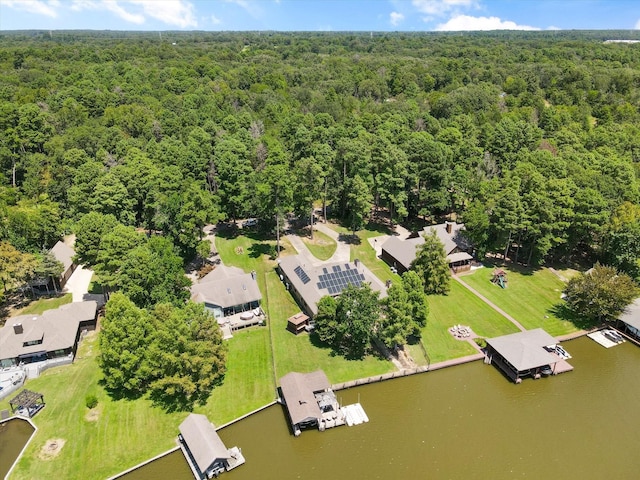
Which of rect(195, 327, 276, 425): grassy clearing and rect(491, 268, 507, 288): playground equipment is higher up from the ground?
rect(491, 268, 507, 288): playground equipment

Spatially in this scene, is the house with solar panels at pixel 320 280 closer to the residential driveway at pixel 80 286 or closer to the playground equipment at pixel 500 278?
the playground equipment at pixel 500 278

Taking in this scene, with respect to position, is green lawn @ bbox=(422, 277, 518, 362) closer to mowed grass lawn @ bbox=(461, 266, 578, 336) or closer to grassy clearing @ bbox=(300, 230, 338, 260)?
mowed grass lawn @ bbox=(461, 266, 578, 336)

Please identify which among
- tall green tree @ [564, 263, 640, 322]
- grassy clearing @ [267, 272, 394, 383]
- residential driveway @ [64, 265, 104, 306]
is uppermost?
tall green tree @ [564, 263, 640, 322]

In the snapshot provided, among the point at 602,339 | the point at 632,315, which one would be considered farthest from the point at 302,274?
the point at 632,315

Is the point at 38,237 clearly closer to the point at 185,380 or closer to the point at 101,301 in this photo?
the point at 101,301

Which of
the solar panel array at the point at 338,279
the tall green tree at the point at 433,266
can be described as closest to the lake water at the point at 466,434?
the tall green tree at the point at 433,266

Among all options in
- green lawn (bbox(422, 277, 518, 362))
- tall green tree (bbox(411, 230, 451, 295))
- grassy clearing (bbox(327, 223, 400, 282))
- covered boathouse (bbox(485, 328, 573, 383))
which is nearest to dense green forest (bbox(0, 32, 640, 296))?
grassy clearing (bbox(327, 223, 400, 282))

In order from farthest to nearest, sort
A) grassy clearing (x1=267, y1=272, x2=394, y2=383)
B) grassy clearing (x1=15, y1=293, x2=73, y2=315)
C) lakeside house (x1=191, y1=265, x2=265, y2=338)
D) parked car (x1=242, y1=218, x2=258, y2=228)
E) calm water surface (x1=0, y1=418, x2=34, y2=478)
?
parked car (x1=242, y1=218, x2=258, y2=228) → grassy clearing (x1=15, y1=293, x2=73, y2=315) → lakeside house (x1=191, y1=265, x2=265, y2=338) → grassy clearing (x1=267, y1=272, x2=394, y2=383) → calm water surface (x1=0, y1=418, x2=34, y2=478)

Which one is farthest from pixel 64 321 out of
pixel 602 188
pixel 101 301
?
pixel 602 188
